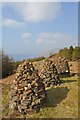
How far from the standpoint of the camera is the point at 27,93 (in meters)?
10.6

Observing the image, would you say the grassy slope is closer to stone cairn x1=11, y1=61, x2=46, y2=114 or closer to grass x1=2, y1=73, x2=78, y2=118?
grass x1=2, y1=73, x2=78, y2=118

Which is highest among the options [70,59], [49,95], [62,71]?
[70,59]

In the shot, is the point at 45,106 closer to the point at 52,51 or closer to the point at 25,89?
the point at 25,89

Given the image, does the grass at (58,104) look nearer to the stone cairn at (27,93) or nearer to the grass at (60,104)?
the grass at (60,104)

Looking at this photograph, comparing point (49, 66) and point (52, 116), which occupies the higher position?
point (49, 66)

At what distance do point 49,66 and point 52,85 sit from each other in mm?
1338

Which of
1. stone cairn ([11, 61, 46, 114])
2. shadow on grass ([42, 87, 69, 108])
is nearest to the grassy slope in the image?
shadow on grass ([42, 87, 69, 108])

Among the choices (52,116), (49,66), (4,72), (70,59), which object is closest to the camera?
(52,116)

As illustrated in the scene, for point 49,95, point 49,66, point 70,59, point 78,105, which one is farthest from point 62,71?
point 70,59

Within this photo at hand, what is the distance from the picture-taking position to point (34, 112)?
10297 millimetres

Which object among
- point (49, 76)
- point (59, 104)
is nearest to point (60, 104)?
point (59, 104)

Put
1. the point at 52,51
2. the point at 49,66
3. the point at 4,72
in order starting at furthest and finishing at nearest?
the point at 52,51 < the point at 4,72 < the point at 49,66

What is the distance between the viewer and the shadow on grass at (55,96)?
10.9 meters

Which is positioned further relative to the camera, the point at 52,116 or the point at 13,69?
the point at 13,69
